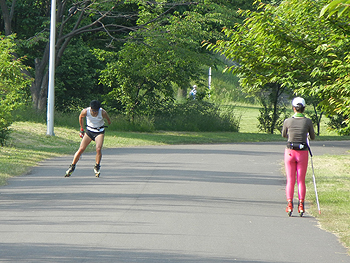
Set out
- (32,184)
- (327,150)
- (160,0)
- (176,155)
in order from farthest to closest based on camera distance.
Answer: (160,0), (327,150), (176,155), (32,184)

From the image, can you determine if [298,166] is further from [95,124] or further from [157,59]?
[157,59]

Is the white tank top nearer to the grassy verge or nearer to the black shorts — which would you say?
the black shorts

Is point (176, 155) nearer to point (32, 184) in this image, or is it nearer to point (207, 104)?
point (32, 184)

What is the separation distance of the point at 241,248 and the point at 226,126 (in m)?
27.5

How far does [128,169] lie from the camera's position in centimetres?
1495

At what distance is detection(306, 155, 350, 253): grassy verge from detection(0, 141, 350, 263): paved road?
239 mm

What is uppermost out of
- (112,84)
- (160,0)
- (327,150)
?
(160,0)

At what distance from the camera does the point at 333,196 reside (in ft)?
37.0

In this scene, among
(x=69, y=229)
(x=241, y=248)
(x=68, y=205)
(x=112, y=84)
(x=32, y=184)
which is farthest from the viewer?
(x=112, y=84)

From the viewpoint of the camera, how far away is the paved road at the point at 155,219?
6.70 metres

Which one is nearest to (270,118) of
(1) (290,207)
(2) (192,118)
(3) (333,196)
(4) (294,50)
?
(2) (192,118)

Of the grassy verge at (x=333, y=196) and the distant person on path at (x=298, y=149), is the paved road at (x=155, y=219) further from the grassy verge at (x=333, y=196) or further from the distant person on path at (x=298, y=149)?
the distant person on path at (x=298, y=149)

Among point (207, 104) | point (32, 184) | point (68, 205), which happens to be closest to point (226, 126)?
point (207, 104)

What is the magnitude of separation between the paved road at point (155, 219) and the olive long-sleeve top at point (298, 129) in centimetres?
125
